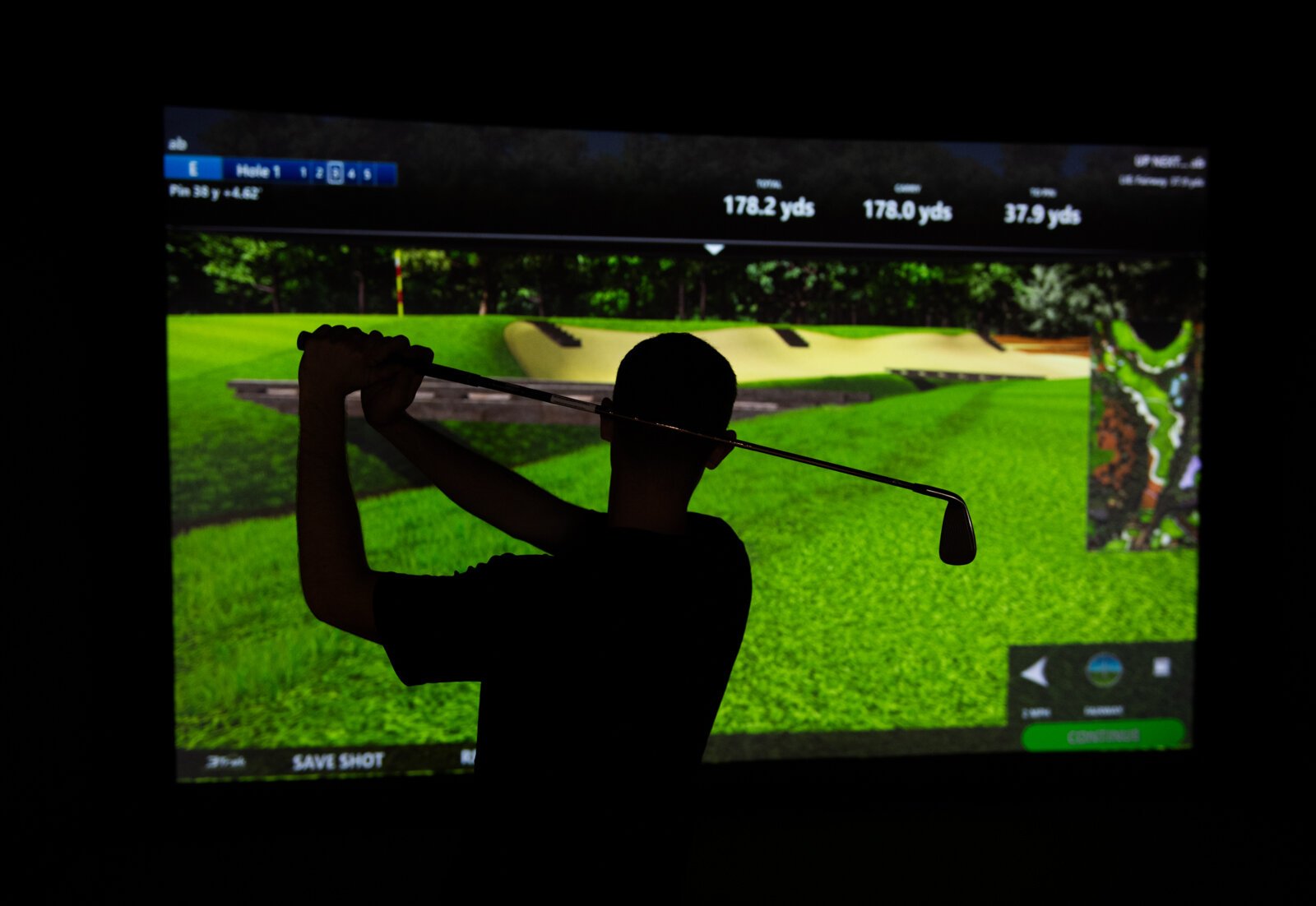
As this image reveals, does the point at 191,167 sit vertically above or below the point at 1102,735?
above

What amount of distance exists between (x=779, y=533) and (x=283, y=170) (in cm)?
128

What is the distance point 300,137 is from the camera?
1846 mm

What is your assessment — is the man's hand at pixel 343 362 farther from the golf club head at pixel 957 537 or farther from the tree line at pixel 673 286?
the tree line at pixel 673 286

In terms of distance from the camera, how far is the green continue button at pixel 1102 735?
2.03 meters

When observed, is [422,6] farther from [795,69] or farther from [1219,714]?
[1219,714]

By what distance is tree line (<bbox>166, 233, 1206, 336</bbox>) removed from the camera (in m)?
1.83

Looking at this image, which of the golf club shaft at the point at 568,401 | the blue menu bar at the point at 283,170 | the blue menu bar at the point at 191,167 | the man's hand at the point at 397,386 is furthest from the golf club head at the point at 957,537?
the blue menu bar at the point at 191,167

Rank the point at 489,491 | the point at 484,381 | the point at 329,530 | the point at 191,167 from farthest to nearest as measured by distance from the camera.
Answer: the point at 191,167
the point at 489,491
the point at 484,381
the point at 329,530

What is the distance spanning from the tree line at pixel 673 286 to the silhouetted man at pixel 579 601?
1054mm

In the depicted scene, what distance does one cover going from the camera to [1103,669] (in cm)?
204

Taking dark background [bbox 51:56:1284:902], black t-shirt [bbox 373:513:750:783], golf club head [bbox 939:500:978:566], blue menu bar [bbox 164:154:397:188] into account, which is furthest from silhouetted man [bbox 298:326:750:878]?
blue menu bar [bbox 164:154:397:188]

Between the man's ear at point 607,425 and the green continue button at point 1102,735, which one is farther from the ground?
the man's ear at point 607,425

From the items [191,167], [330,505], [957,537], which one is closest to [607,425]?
[330,505]

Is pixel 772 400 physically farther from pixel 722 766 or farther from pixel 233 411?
pixel 233 411
